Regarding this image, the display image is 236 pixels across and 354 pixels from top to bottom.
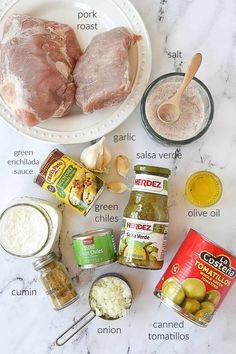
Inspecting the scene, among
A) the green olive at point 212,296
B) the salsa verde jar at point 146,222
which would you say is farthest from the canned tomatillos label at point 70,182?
the green olive at point 212,296

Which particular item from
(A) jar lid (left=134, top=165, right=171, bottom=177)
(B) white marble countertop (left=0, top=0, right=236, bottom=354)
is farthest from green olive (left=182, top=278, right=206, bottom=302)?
(A) jar lid (left=134, top=165, right=171, bottom=177)

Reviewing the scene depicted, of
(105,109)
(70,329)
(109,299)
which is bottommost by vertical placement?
(70,329)

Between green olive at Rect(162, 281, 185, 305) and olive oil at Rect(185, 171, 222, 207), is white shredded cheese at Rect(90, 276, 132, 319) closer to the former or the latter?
green olive at Rect(162, 281, 185, 305)

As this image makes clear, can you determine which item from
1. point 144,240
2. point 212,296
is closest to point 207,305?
point 212,296

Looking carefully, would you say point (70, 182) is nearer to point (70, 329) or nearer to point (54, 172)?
point (54, 172)

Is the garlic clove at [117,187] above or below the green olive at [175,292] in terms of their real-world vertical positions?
above

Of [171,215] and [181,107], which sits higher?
[181,107]

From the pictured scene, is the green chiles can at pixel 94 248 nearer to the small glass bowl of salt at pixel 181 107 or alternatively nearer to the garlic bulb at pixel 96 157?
the garlic bulb at pixel 96 157
